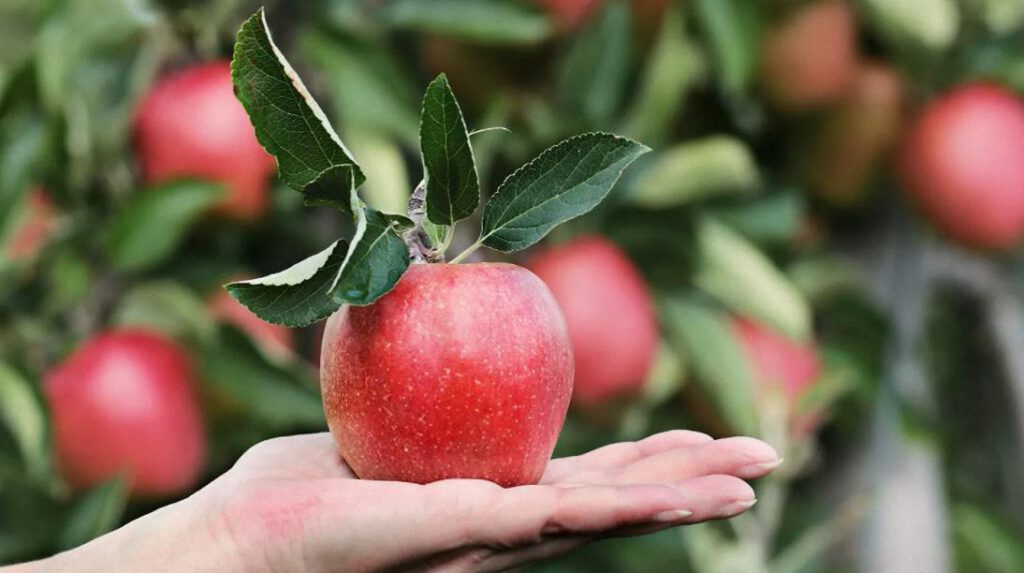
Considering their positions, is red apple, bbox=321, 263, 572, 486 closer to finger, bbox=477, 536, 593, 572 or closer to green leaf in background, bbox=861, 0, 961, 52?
finger, bbox=477, 536, 593, 572

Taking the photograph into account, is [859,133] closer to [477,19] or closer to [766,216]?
[766,216]

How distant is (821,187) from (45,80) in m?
0.56

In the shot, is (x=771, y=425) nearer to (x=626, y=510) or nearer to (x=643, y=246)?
(x=643, y=246)

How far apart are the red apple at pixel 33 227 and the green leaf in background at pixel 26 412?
0.10 m

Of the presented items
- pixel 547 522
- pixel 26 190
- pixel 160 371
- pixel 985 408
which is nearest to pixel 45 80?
pixel 26 190

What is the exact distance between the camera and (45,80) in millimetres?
846

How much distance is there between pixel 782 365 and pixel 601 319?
0.56ft

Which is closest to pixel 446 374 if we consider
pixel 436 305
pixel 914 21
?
pixel 436 305

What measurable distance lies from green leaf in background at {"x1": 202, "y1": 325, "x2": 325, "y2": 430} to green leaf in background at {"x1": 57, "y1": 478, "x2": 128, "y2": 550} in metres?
0.09

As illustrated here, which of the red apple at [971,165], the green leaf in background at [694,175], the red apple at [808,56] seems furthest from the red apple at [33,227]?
the red apple at [971,165]

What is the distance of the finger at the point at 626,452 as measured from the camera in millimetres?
526

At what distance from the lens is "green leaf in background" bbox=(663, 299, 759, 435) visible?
0.90 m

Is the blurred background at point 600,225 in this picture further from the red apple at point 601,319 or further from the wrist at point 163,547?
the wrist at point 163,547

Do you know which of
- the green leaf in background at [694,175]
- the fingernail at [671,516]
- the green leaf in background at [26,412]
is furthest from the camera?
the green leaf in background at [694,175]
